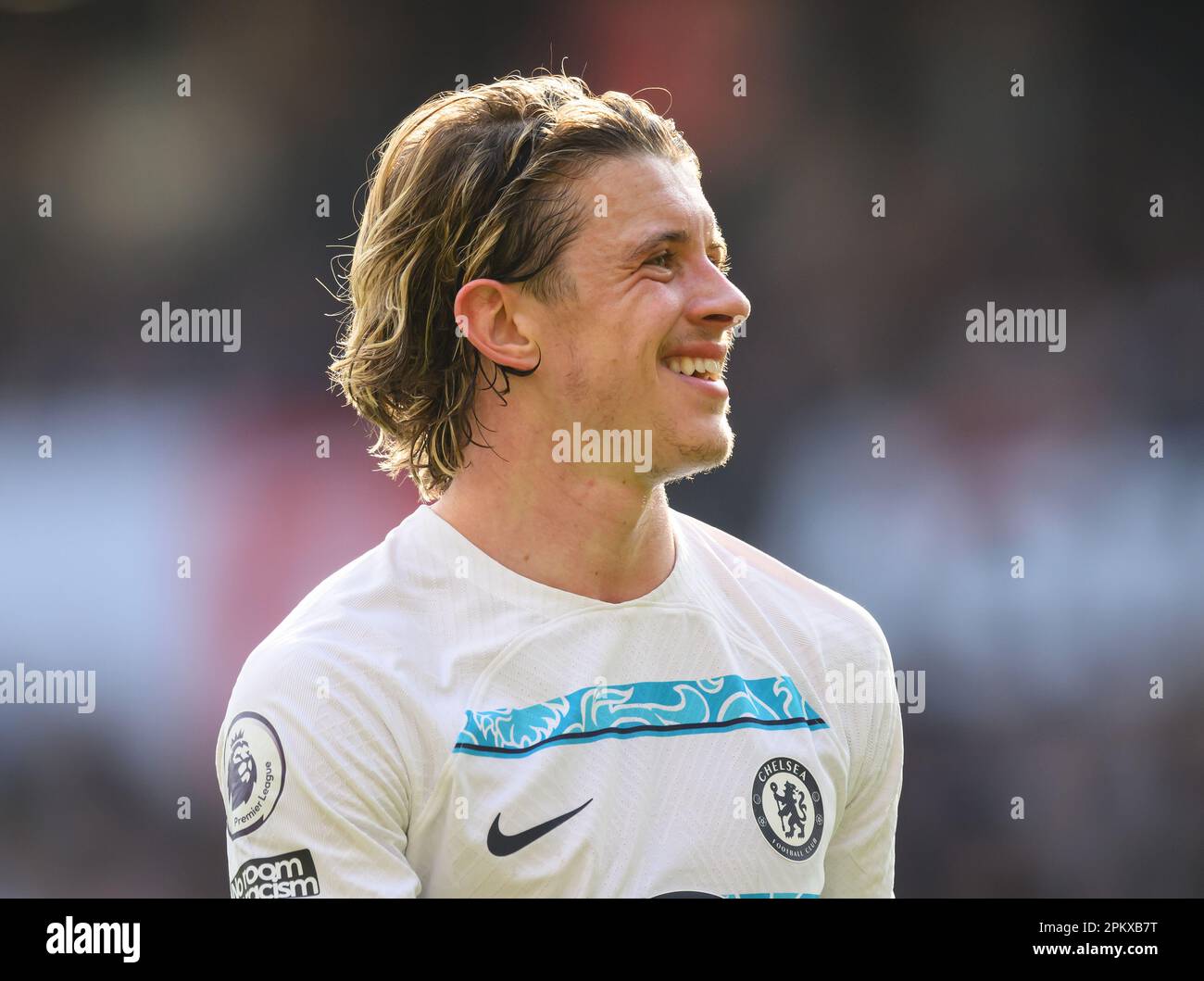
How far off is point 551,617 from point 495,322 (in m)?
0.57

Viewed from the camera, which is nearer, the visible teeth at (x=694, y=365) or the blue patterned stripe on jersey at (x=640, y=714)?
the blue patterned stripe on jersey at (x=640, y=714)

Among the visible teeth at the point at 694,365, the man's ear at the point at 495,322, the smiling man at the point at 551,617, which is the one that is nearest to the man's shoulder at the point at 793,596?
the smiling man at the point at 551,617

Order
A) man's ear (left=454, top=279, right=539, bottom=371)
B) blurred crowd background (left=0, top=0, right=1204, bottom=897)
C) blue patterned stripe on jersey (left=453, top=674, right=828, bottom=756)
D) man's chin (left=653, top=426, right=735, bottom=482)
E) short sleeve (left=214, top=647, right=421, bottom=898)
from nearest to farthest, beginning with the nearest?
short sleeve (left=214, top=647, right=421, bottom=898) → blue patterned stripe on jersey (left=453, top=674, right=828, bottom=756) → man's chin (left=653, top=426, right=735, bottom=482) → man's ear (left=454, top=279, right=539, bottom=371) → blurred crowd background (left=0, top=0, right=1204, bottom=897)

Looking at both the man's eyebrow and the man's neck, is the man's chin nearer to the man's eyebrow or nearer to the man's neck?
the man's neck

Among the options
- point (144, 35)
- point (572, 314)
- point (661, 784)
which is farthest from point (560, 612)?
point (144, 35)

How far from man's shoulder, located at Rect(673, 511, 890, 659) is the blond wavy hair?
537 mm

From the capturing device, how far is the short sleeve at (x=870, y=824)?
221cm

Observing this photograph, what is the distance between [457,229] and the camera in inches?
89.1

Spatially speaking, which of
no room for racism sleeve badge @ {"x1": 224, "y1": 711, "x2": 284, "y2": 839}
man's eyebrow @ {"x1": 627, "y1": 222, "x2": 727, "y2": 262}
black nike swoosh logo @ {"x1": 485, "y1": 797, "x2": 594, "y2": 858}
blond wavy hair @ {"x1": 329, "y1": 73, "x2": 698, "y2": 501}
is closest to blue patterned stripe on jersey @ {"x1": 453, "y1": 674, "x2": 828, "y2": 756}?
black nike swoosh logo @ {"x1": 485, "y1": 797, "x2": 594, "y2": 858}

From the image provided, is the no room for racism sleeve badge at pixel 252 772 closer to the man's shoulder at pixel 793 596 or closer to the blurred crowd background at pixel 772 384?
the man's shoulder at pixel 793 596

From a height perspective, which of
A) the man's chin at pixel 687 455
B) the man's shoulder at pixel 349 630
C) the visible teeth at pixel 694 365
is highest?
the visible teeth at pixel 694 365

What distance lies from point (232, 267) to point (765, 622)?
3.20 meters

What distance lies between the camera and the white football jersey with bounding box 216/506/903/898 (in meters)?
1.83

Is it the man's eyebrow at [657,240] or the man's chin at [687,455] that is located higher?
the man's eyebrow at [657,240]
